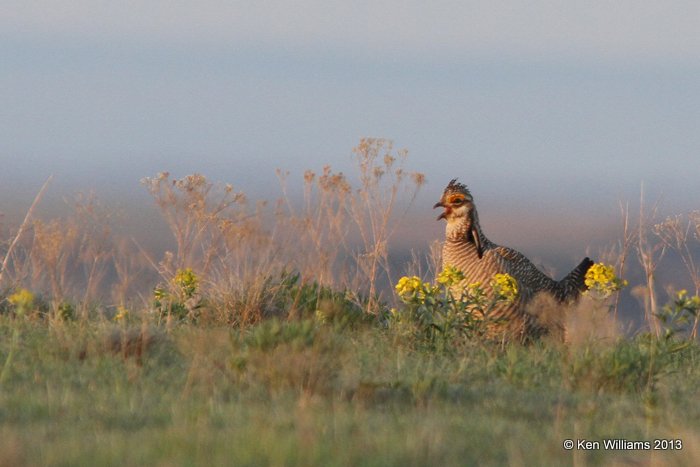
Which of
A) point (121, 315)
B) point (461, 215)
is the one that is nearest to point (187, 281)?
point (121, 315)

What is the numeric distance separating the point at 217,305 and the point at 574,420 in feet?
13.9

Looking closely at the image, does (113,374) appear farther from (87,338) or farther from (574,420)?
(574,420)

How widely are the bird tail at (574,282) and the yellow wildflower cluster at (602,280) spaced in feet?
3.49

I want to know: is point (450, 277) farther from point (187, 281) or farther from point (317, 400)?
point (317, 400)

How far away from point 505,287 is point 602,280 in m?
0.78

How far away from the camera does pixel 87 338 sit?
23.5ft

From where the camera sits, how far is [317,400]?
5.44 meters

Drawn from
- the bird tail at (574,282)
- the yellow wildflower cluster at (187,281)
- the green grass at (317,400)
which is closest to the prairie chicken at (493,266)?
the bird tail at (574,282)

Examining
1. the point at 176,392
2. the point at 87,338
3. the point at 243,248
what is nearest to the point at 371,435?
the point at 176,392

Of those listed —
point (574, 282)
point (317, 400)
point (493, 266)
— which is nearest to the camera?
point (317, 400)

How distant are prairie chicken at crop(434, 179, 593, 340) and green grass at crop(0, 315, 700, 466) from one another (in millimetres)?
678

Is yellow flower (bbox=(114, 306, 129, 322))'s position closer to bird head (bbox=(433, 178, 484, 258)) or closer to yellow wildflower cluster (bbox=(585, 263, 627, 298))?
bird head (bbox=(433, 178, 484, 258))

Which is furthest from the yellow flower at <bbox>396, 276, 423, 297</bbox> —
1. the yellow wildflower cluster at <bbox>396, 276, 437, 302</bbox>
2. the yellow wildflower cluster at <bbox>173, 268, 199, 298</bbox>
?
the yellow wildflower cluster at <bbox>173, 268, 199, 298</bbox>

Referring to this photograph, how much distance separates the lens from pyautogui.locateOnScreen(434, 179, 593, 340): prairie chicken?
8953mm
